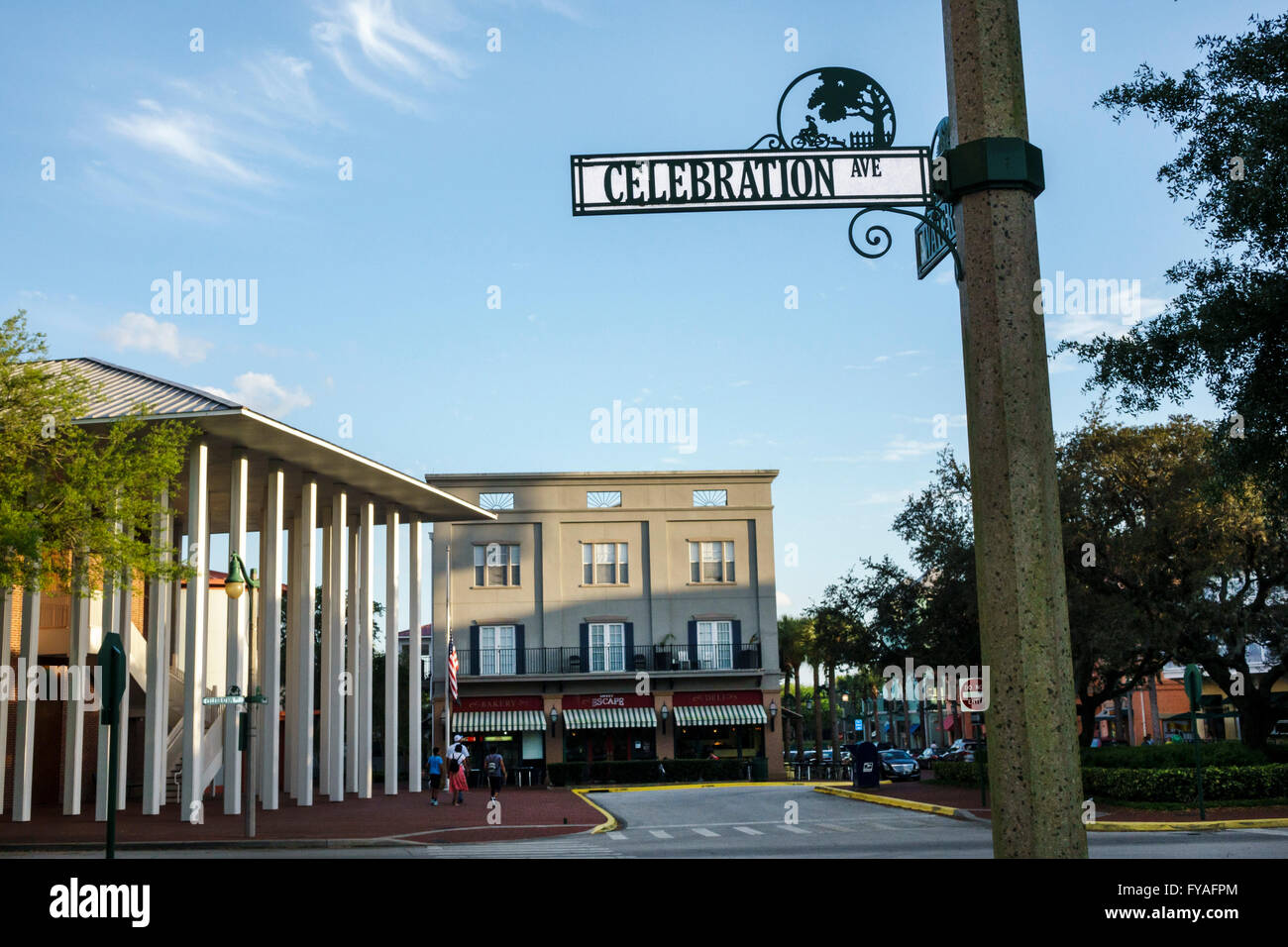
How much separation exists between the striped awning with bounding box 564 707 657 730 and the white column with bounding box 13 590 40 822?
2769 cm

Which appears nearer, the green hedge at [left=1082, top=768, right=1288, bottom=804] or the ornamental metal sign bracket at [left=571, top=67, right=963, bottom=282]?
the ornamental metal sign bracket at [left=571, top=67, right=963, bottom=282]

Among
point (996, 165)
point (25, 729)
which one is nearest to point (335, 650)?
point (25, 729)

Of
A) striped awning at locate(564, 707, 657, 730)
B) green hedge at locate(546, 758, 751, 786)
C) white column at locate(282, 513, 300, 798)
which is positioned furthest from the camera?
striped awning at locate(564, 707, 657, 730)

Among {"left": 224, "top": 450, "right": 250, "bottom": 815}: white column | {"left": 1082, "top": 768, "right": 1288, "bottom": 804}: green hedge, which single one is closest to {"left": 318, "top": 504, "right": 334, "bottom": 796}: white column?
{"left": 224, "top": 450, "right": 250, "bottom": 815}: white column

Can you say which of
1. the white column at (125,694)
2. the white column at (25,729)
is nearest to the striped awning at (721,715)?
the white column at (125,694)

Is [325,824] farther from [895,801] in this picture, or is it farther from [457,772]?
[895,801]

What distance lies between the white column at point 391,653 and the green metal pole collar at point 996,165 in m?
32.2

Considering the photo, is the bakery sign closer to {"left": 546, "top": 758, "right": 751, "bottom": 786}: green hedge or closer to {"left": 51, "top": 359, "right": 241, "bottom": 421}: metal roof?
{"left": 546, "top": 758, "right": 751, "bottom": 786}: green hedge

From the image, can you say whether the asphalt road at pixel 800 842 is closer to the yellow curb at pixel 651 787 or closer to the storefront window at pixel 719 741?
the yellow curb at pixel 651 787

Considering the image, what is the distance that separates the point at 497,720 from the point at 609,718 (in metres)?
Answer: 4.95

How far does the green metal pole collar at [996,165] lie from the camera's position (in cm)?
358

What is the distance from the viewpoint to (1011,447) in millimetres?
3408

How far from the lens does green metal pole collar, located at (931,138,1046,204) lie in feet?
11.8
